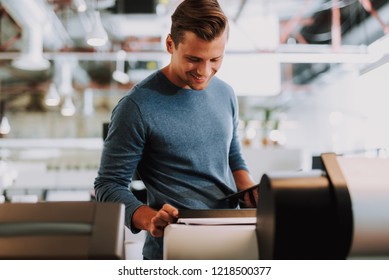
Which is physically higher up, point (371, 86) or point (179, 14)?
point (179, 14)

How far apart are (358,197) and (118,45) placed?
24.0 feet

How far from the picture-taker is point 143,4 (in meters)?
5.53

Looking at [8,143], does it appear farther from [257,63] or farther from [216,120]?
[216,120]

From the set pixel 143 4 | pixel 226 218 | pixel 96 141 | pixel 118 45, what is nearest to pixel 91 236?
pixel 226 218

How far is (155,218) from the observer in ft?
2.55

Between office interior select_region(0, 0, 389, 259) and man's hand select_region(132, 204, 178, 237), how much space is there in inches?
11.6

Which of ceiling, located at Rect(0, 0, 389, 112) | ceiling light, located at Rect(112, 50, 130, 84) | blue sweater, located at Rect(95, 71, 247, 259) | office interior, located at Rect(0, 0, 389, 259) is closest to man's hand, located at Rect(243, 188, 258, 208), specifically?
blue sweater, located at Rect(95, 71, 247, 259)

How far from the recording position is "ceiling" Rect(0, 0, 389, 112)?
4.91 metres

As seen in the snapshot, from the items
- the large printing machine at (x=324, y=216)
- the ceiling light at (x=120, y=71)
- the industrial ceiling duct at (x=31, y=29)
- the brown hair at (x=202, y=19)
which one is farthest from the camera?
the ceiling light at (x=120, y=71)

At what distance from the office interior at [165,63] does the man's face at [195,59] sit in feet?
1.53

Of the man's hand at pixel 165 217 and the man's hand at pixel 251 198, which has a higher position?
the man's hand at pixel 165 217

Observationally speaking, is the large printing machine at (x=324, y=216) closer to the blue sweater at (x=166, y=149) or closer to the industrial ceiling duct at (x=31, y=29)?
the blue sweater at (x=166, y=149)

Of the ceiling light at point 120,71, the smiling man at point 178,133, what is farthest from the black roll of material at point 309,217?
the ceiling light at point 120,71

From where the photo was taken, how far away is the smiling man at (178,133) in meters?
1.01
